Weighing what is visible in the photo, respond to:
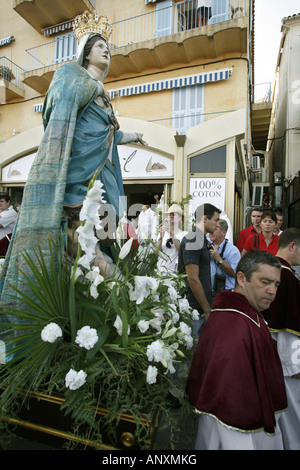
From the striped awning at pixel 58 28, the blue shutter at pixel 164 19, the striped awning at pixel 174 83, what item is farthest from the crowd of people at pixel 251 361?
the striped awning at pixel 58 28

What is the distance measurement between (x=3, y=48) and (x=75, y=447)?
17362 mm

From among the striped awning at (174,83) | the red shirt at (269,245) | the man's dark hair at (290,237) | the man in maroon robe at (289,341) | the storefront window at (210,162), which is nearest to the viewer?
the man in maroon robe at (289,341)

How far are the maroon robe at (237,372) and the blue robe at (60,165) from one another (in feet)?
3.34

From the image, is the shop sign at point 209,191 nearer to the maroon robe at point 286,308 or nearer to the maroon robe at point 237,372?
the maroon robe at point 286,308

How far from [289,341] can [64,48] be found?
14394 millimetres

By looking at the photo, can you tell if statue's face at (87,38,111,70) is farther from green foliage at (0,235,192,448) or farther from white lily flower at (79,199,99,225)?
green foliage at (0,235,192,448)

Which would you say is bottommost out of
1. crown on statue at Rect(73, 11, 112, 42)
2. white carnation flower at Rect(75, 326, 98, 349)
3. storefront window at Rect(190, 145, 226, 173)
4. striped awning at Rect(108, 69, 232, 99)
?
white carnation flower at Rect(75, 326, 98, 349)

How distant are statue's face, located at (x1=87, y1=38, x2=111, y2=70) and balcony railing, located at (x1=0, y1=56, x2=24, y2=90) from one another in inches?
539

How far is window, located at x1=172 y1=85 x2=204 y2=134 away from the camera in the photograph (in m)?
10.6

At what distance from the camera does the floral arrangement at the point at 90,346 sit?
1.31 metres

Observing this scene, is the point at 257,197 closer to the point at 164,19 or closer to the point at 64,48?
the point at 164,19

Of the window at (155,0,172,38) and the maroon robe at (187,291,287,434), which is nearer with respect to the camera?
the maroon robe at (187,291,287,434)

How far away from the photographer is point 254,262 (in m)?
1.83

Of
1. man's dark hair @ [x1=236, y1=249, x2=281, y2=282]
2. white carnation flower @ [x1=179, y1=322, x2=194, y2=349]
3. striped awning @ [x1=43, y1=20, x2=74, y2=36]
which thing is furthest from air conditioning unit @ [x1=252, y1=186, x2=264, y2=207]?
white carnation flower @ [x1=179, y1=322, x2=194, y2=349]
